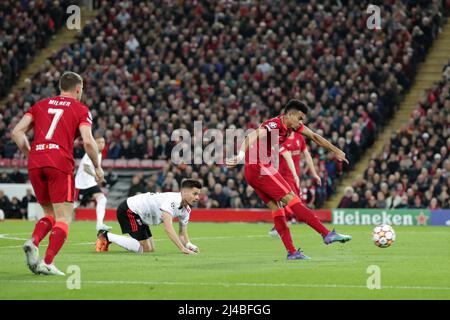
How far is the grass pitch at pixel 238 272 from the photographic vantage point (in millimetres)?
10625

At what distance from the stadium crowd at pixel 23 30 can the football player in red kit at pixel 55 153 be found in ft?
97.3

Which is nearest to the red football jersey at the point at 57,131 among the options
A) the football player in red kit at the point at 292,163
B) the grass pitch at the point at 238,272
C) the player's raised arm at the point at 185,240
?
the grass pitch at the point at 238,272

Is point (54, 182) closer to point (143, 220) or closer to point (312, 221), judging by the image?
point (312, 221)

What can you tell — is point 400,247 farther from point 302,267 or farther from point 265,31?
point 265,31

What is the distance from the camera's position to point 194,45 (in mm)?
38906

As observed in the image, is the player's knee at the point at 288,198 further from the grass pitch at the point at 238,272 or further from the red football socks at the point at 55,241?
the red football socks at the point at 55,241

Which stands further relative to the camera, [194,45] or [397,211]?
[194,45]

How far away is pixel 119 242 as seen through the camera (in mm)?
16953

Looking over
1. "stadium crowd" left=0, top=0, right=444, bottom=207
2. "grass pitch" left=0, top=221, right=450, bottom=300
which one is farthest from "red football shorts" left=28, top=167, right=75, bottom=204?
"stadium crowd" left=0, top=0, right=444, bottom=207

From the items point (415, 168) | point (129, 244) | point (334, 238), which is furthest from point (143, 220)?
point (415, 168)

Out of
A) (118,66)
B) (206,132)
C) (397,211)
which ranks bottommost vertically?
(397,211)

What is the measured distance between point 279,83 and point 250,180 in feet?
67.4

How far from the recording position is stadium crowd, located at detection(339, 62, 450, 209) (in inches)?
1177
